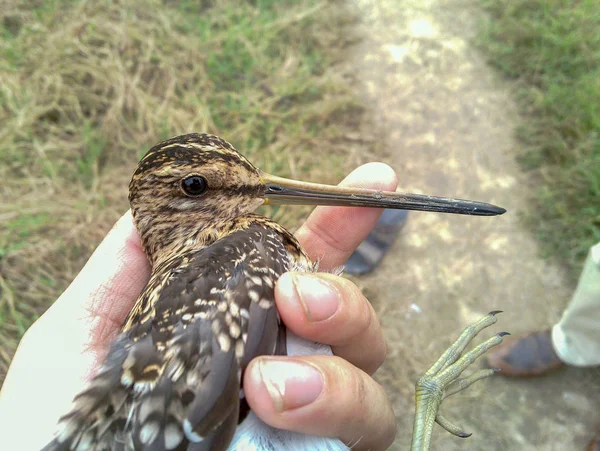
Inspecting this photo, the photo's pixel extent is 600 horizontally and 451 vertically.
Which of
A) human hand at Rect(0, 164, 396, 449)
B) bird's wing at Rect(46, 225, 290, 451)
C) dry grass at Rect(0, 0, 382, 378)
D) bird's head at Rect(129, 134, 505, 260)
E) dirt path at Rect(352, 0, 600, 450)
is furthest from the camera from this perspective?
dry grass at Rect(0, 0, 382, 378)

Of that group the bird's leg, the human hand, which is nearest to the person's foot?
the human hand

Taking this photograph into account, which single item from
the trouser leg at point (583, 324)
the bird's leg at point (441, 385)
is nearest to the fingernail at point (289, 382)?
the bird's leg at point (441, 385)

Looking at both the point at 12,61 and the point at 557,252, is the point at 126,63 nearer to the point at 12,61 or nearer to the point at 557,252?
the point at 12,61

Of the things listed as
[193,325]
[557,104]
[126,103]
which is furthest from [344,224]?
[557,104]

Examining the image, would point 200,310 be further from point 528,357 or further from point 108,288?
point 528,357

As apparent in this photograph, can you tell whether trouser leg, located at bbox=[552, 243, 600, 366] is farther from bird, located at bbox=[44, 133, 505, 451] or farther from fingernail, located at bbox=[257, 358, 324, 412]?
fingernail, located at bbox=[257, 358, 324, 412]

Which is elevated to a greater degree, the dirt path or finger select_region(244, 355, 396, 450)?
finger select_region(244, 355, 396, 450)
